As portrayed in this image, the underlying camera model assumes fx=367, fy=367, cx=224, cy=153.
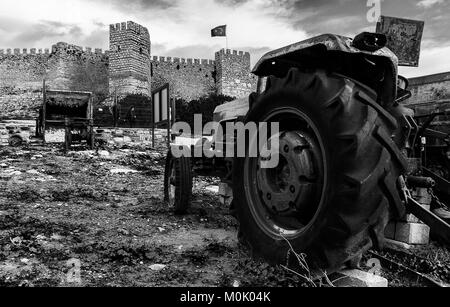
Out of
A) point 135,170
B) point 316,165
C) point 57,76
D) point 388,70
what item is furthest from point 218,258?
point 57,76

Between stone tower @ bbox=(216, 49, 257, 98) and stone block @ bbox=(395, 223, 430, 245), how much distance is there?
3687 cm

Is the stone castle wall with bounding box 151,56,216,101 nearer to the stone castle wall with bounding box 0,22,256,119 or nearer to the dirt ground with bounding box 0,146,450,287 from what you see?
the stone castle wall with bounding box 0,22,256,119

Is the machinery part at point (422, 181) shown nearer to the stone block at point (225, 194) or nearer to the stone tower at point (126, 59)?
the stone block at point (225, 194)

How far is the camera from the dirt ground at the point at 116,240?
7.11 feet

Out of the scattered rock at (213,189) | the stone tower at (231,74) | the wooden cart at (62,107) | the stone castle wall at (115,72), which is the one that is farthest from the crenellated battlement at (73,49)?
the scattered rock at (213,189)

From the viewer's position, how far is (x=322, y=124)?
70.6 inches

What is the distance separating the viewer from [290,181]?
2.02m

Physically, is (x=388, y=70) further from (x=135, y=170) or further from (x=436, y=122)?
(x=135, y=170)

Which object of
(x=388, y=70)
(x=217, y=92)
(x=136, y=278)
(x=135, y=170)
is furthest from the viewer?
(x=217, y=92)

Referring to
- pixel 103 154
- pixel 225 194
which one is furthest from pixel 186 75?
pixel 225 194

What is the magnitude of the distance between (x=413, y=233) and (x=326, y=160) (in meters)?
1.77

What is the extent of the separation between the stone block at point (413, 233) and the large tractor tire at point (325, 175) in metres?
1.26

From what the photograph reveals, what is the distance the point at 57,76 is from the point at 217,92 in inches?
629

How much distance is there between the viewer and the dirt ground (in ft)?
7.11
